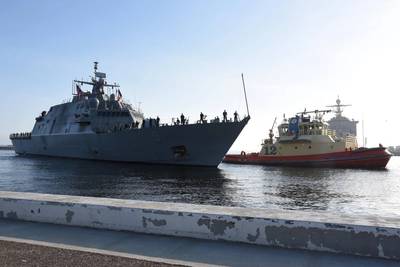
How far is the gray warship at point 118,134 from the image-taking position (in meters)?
35.8

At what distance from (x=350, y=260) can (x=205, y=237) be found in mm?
1539

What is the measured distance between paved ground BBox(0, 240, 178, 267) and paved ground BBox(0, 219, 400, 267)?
0.36 feet

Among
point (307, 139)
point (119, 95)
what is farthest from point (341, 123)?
point (119, 95)

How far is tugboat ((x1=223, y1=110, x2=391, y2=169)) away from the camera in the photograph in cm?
4291

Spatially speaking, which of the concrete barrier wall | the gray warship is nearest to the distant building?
the gray warship

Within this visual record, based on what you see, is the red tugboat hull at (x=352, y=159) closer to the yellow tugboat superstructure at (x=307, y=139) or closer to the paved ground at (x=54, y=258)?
the yellow tugboat superstructure at (x=307, y=139)

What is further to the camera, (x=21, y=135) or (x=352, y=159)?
(x=21, y=135)

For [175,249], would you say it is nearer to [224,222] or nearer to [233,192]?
[224,222]

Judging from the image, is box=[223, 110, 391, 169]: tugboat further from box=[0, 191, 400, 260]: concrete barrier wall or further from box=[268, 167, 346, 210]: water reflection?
box=[0, 191, 400, 260]: concrete barrier wall

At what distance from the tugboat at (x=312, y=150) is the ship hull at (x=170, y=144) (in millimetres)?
12644

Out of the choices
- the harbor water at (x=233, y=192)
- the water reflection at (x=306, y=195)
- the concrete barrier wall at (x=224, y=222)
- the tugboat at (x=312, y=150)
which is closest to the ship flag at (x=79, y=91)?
the tugboat at (x=312, y=150)

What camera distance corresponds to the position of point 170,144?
37.2 meters

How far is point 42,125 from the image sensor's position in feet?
194

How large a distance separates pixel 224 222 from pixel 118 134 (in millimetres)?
36629
